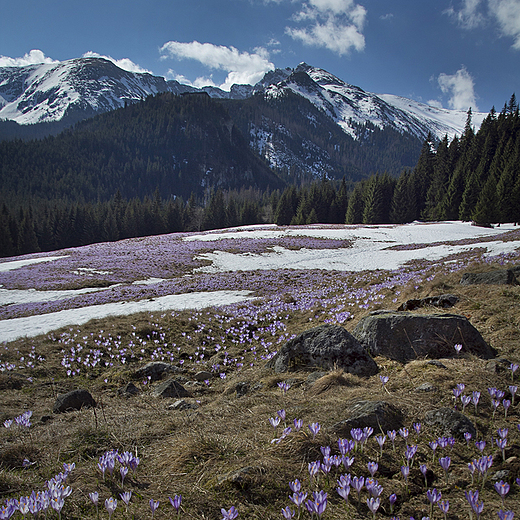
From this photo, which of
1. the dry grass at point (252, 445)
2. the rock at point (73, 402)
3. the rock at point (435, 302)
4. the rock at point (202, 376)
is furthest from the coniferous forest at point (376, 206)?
the rock at point (73, 402)

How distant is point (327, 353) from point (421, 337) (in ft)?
4.58

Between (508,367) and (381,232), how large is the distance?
139 ft

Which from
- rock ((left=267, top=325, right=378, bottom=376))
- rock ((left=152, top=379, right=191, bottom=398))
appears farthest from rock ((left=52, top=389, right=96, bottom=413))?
rock ((left=267, top=325, right=378, bottom=376))

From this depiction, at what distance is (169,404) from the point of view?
14.4 ft

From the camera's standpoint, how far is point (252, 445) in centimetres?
265

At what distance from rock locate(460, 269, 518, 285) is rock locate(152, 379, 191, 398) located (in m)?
6.89

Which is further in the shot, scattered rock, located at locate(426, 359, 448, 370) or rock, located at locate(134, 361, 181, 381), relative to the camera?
rock, located at locate(134, 361, 181, 381)

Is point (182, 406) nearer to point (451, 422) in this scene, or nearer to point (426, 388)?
point (426, 388)

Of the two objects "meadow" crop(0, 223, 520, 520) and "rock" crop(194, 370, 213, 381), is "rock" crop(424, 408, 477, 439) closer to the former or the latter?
"meadow" crop(0, 223, 520, 520)

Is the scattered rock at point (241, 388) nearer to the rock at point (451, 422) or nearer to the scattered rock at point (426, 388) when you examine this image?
the scattered rock at point (426, 388)

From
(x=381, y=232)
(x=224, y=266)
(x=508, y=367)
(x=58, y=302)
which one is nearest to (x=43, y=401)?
(x=508, y=367)

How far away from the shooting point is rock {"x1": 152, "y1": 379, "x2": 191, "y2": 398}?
16.3ft

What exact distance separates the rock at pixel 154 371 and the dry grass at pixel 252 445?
120cm

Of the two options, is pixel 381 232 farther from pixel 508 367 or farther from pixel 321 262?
pixel 508 367
